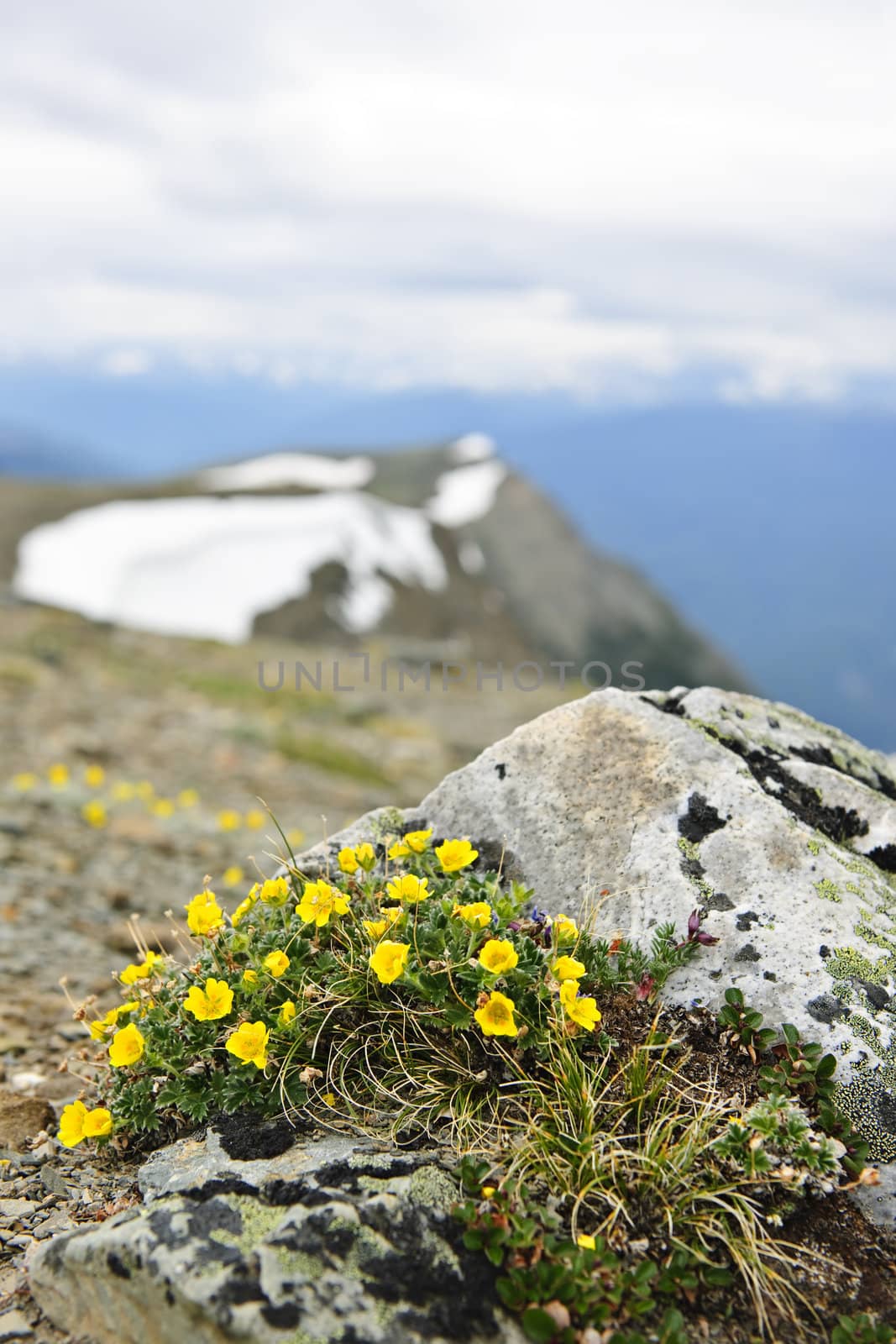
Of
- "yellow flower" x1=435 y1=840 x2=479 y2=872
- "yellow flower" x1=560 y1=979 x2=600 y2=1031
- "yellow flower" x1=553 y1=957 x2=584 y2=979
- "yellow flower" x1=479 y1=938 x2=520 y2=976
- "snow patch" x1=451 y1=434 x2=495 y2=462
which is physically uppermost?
"snow patch" x1=451 y1=434 x2=495 y2=462

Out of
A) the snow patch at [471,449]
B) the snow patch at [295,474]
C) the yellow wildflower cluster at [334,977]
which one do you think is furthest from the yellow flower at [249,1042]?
the snow patch at [471,449]

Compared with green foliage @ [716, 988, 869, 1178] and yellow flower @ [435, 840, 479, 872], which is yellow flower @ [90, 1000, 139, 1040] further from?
green foliage @ [716, 988, 869, 1178]

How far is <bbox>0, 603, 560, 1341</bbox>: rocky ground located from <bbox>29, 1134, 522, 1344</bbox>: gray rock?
351 mm

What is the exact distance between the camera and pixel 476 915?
12.2 ft

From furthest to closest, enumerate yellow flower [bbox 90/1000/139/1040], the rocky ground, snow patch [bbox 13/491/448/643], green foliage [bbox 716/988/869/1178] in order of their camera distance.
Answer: snow patch [bbox 13/491/448/643], the rocky ground, yellow flower [bbox 90/1000/139/1040], green foliage [bbox 716/988/869/1178]

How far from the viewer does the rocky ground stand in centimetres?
438

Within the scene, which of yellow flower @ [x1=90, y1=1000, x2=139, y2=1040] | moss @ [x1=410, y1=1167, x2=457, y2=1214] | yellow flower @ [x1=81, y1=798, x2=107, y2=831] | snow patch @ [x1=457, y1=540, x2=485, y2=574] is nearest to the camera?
moss @ [x1=410, y1=1167, x2=457, y2=1214]

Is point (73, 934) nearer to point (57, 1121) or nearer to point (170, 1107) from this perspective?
point (57, 1121)

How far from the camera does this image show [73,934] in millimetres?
7629

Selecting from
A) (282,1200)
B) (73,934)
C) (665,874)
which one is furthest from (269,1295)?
(73,934)

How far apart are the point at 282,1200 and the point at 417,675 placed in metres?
26.0

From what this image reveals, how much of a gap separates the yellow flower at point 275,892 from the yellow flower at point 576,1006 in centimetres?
132

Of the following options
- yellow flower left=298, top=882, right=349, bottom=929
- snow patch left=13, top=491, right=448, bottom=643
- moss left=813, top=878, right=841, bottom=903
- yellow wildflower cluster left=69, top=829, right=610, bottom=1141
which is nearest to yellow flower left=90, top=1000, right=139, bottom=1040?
yellow wildflower cluster left=69, top=829, right=610, bottom=1141

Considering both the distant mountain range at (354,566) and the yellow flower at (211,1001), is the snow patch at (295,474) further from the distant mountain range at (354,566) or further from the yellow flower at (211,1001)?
the yellow flower at (211,1001)
